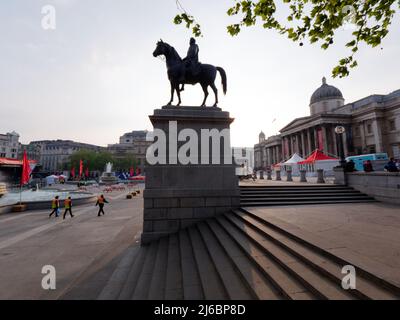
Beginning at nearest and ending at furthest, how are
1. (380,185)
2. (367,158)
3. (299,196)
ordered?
(380,185) → (299,196) → (367,158)

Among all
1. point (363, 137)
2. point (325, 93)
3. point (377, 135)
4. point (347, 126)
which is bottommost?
point (377, 135)

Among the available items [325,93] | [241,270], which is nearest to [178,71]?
[241,270]

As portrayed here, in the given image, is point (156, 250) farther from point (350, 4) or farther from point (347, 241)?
point (350, 4)

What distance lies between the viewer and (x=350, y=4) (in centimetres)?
450

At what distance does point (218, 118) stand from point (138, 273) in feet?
23.1

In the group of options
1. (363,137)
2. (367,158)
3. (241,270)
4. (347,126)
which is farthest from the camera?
(347,126)

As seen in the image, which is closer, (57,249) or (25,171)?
(57,249)

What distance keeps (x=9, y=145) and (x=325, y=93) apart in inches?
5581

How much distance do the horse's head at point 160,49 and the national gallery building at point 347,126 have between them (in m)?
49.1

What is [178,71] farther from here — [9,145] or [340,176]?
[9,145]

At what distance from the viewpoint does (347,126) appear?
5603 cm

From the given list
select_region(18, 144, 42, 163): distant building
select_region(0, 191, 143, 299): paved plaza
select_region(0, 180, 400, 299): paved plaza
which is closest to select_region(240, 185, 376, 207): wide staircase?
select_region(0, 180, 400, 299): paved plaza
